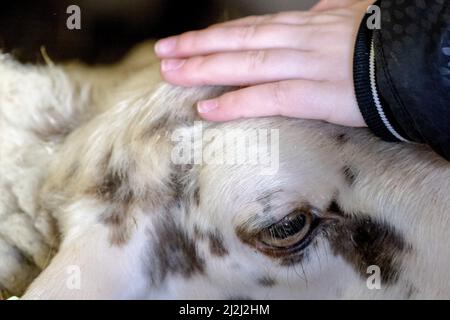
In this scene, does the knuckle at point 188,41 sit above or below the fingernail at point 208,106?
above

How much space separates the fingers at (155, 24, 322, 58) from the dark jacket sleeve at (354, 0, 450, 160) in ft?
0.42

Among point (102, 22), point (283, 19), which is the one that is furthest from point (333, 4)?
point (102, 22)

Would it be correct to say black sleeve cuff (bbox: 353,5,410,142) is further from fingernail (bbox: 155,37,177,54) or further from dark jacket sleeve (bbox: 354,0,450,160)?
fingernail (bbox: 155,37,177,54)

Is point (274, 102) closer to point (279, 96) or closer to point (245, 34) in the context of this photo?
point (279, 96)

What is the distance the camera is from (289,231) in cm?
94

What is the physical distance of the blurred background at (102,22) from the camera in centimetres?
121

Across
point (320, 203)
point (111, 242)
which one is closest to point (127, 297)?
point (111, 242)

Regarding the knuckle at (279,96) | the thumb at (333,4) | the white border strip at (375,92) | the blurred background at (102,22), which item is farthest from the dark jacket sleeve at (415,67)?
the blurred background at (102,22)

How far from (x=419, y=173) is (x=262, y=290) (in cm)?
26

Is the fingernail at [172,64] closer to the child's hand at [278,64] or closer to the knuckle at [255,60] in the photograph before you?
the child's hand at [278,64]

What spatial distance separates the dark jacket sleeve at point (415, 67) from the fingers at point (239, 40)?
0.13 meters

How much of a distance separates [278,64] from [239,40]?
3.4 inches

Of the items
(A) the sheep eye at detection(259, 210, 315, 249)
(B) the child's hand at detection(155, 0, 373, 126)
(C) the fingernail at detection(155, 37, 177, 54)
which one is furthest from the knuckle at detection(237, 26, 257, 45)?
(A) the sheep eye at detection(259, 210, 315, 249)

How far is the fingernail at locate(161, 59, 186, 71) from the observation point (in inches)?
41.8
